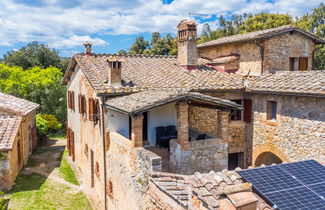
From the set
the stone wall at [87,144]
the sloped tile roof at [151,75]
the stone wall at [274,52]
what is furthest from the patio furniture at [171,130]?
the stone wall at [274,52]

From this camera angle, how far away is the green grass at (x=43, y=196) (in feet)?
43.2

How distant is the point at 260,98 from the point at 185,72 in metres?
4.02

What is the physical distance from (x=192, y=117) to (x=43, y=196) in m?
8.64

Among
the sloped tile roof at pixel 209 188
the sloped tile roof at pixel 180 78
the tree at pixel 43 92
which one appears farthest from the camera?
the tree at pixel 43 92

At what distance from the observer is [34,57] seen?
46.6m

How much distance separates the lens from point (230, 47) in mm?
16375

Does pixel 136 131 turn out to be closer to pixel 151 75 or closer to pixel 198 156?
pixel 198 156

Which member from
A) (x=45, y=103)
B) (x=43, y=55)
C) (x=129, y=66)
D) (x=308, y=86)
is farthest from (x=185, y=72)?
(x=43, y=55)

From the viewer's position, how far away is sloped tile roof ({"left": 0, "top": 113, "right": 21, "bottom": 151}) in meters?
13.9

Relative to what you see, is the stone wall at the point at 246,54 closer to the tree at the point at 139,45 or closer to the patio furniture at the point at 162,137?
the patio furniture at the point at 162,137

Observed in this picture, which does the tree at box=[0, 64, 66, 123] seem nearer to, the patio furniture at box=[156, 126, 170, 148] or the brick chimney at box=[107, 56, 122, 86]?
the brick chimney at box=[107, 56, 122, 86]

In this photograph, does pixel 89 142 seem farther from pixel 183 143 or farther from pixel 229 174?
pixel 229 174

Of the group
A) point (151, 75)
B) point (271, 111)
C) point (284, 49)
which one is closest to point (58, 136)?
point (151, 75)

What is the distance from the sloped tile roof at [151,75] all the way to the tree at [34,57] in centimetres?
3504
